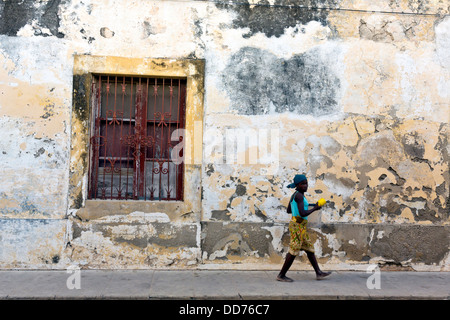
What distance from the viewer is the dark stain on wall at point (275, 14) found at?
19.4 ft

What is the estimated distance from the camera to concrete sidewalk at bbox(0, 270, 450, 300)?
450 cm

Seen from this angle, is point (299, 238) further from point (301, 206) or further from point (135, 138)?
point (135, 138)

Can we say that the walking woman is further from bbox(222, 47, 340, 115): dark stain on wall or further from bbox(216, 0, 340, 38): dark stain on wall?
bbox(216, 0, 340, 38): dark stain on wall

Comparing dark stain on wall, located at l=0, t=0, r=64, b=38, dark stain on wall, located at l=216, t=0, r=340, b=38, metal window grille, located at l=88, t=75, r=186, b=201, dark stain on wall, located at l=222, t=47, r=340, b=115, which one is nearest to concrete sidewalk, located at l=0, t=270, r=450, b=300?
metal window grille, located at l=88, t=75, r=186, b=201

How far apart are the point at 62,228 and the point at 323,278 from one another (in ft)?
11.2

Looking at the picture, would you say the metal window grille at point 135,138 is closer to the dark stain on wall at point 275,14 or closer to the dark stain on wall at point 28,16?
the dark stain on wall at point 28,16

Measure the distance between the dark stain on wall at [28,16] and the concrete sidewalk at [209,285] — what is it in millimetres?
3154

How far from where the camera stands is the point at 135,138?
5.89 m

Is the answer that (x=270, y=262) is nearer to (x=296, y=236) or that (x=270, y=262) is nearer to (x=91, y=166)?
(x=296, y=236)

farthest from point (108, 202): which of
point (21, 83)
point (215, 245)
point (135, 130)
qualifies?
point (21, 83)

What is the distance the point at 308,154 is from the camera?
591 cm

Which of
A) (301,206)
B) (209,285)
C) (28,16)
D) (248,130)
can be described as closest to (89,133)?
(28,16)

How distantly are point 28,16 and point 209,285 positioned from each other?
4.21 metres

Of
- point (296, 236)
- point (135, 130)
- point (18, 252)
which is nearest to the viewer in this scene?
point (296, 236)
